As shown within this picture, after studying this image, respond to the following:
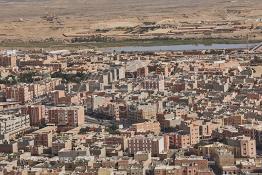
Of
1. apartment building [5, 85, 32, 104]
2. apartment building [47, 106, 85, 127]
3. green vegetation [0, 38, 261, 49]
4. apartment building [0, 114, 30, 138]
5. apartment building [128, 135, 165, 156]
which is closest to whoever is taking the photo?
apartment building [128, 135, 165, 156]

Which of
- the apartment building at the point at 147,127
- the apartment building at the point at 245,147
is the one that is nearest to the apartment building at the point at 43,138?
the apartment building at the point at 147,127

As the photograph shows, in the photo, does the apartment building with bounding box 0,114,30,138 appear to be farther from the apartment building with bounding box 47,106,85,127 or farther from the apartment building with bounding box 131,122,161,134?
the apartment building with bounding box 131,122,161,134

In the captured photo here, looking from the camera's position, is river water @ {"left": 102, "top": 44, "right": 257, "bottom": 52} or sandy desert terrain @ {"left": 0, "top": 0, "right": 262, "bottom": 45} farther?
sandy desert terrain @ {"left": 0, "top": 0, "right": 262, "bottom": 45}

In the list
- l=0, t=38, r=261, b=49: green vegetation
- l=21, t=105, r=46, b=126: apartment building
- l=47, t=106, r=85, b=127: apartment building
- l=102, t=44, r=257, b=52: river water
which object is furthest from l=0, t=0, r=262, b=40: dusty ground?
l=47, t=106, r=85, b=127: apartment building

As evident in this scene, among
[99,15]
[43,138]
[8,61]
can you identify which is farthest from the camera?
[99,15]

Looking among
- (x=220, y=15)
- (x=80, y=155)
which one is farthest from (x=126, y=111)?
(x=220, y=15)

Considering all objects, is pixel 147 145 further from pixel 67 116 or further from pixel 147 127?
pixel 67 116

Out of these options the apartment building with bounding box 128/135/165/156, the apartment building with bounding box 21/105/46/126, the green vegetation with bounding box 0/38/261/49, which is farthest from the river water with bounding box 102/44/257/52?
the apartment building with bounding box 128/135/165/156

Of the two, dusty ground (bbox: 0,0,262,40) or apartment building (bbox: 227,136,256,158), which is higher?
dusty ground (bbox: 0,0,262,40)

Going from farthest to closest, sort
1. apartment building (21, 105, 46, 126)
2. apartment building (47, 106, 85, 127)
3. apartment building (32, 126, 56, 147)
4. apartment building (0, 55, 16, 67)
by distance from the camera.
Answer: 1. apartment building (0, 55, 16, 67)
2. apartment building (21, 105, 46, 126)
3. apartment building (47, 106, 85, 127)
4. apartment building (32, 126, 56, 147)

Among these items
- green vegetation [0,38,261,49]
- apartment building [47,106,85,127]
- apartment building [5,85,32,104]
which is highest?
green vegetation [0,38,261,49]

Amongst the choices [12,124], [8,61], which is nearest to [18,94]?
[12,124]
